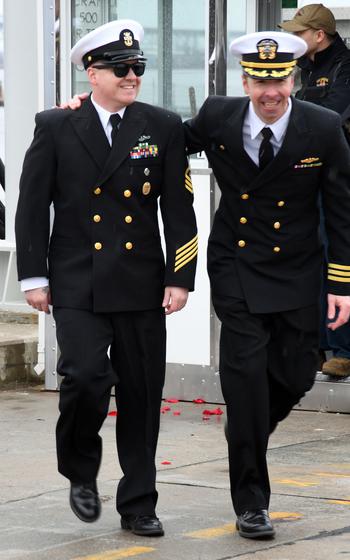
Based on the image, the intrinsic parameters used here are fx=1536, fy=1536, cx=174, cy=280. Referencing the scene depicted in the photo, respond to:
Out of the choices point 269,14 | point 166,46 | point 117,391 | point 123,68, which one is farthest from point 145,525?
point 269,14

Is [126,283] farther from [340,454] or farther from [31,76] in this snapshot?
[31,76]

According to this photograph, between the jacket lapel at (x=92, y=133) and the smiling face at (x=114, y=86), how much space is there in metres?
0.08

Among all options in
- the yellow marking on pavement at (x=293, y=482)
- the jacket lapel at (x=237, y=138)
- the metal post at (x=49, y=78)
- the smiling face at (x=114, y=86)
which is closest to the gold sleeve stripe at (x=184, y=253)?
the jacket lapel at (x=237, y=138)

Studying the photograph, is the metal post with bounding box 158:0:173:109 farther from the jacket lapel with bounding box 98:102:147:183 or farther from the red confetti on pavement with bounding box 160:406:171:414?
the jacket lapel with bounding box 98:102:147:183

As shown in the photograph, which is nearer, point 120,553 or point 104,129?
point 120,553

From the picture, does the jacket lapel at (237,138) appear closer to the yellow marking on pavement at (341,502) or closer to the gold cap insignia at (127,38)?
the gold cap insignia at (127,38)

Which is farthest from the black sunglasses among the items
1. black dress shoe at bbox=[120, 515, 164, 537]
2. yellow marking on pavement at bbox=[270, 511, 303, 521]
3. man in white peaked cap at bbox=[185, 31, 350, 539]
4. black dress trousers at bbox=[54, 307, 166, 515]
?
yellow marking on pavement at bbox=[270, 511, 303, 521]

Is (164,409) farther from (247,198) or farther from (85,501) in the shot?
(247,198)

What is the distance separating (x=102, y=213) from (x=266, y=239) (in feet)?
1.90

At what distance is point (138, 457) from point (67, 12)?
3867 millimetres

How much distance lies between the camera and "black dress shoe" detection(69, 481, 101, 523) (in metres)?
5.25

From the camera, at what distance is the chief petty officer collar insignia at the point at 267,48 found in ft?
17.2

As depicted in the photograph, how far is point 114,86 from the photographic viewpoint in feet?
17.3

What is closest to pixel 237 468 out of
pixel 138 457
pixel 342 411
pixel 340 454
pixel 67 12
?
A: pixel 138 457
